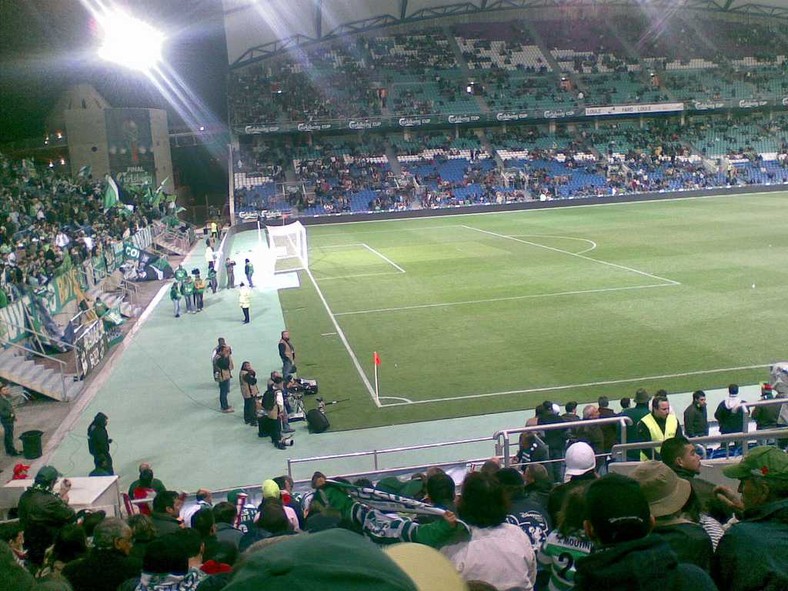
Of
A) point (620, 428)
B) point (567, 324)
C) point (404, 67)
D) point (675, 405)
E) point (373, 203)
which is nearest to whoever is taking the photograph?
point (620, 428)

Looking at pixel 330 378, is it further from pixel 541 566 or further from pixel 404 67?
pixel 404 67

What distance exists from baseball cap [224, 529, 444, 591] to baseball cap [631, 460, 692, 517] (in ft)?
Answer: 7.89

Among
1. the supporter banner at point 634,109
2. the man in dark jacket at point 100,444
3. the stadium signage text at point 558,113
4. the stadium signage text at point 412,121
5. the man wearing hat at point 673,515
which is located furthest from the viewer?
the supporter banner at point 634,109

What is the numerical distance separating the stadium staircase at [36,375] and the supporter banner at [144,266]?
13.5m

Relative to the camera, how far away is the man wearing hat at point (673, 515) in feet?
10.2

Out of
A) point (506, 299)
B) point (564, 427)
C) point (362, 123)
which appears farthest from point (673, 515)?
point (362, 123)

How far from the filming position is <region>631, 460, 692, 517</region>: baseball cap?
3.40 metres

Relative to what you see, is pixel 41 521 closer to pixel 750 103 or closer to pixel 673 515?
pixel 673 515

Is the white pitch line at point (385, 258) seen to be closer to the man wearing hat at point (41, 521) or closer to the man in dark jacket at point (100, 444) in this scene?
the man in dark jacket at point (100, 444)

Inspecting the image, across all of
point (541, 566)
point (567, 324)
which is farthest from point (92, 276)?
point (541, 566)

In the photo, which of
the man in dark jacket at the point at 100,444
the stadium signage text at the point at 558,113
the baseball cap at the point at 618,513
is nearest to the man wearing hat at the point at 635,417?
the baseball cap at the point at 618,513

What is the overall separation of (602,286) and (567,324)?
5270mm

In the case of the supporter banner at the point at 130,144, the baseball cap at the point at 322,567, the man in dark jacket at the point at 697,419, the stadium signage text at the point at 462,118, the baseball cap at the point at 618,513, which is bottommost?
the man in dark jacket at the point at 697,419

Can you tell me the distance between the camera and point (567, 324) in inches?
848
